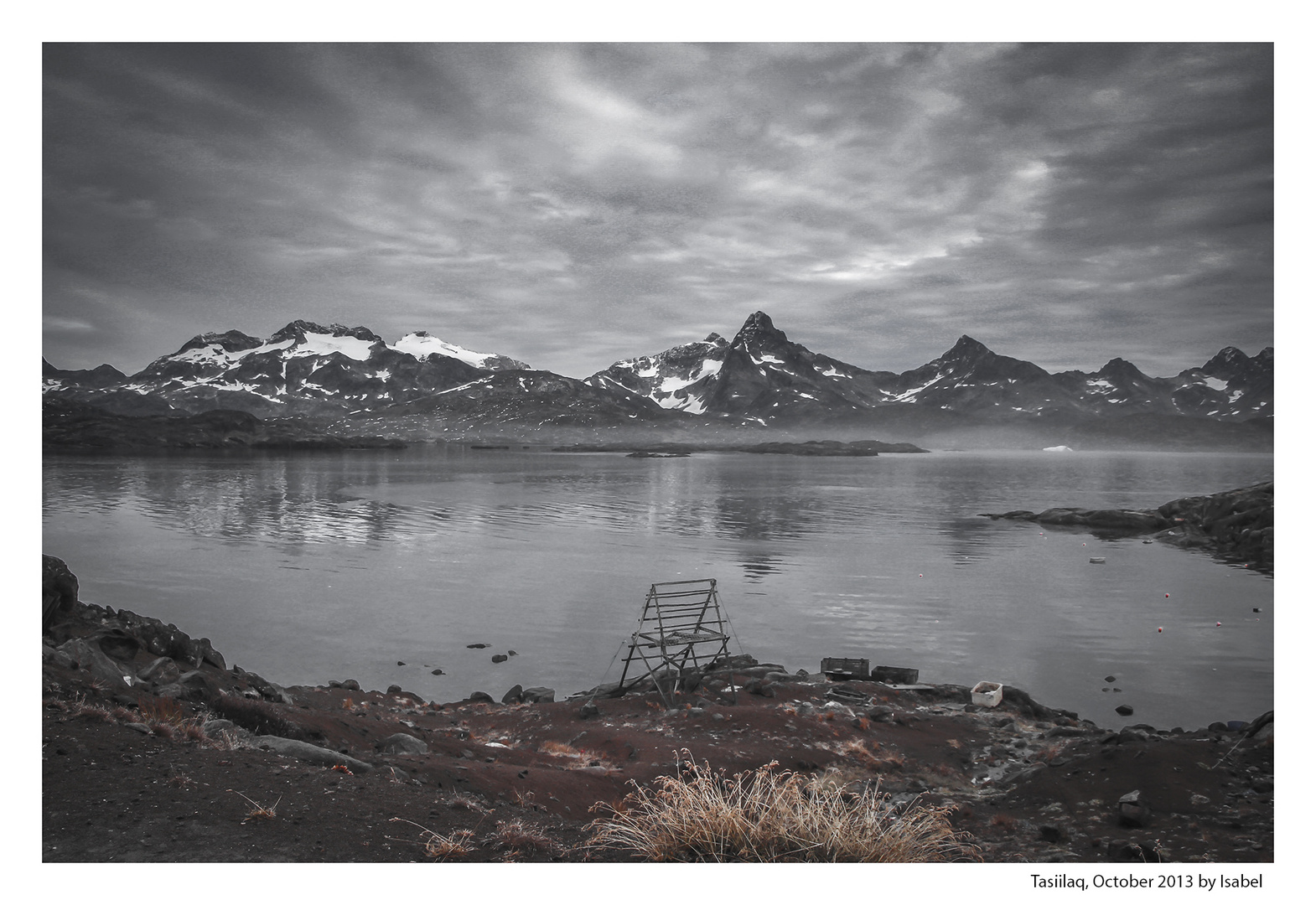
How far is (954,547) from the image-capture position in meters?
40.5

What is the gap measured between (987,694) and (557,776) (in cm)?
1019

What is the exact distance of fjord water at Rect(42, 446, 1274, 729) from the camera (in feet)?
60.3

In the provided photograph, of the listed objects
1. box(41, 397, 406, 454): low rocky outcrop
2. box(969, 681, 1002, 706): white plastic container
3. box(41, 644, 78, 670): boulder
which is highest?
box(41, 397, 406, 454): low rocky outcrop

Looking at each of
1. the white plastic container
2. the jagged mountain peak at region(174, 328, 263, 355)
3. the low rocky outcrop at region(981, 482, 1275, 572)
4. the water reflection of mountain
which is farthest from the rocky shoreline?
the low rocky outcrop at region(981, 482, 1275, 572)

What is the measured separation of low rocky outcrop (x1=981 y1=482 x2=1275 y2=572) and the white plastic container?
1023 inches

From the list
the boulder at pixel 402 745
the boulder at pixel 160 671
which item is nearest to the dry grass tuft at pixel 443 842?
the boulder at pixel 402 745

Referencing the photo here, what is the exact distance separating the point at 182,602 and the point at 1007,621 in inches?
1130

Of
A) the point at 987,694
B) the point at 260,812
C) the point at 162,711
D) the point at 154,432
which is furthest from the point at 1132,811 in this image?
the point at 154,432

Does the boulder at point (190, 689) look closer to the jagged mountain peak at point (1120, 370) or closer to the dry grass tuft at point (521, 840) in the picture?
the dry grass tuft at point (521, 840)

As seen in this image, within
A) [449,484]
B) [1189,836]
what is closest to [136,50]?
[1189,836]

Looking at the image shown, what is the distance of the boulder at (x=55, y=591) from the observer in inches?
500

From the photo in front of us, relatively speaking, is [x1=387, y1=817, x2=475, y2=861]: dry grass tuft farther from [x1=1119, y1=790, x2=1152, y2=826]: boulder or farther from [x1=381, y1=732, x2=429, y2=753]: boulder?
[x1=1119, y1=790, x2=1152, y2=826]: boulder

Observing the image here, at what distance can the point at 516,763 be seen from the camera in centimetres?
990

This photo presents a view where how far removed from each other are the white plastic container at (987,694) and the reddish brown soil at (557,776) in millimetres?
301
